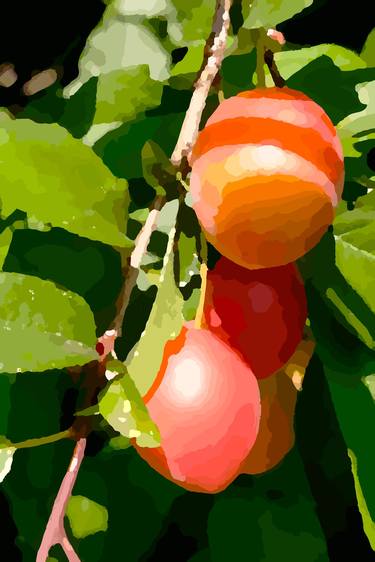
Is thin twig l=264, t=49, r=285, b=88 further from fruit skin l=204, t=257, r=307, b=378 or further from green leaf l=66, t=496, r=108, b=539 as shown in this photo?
green leaf l=66, t=496, r=108, b=539

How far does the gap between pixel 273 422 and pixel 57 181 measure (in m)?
0.26

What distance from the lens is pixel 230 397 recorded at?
0.58 metres

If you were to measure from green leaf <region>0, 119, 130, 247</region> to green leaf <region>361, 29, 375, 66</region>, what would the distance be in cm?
32

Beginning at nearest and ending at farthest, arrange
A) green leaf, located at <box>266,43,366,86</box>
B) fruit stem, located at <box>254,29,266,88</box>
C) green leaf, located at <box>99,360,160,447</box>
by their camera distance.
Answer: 1. green leaf, located at <box>99,360,160,447</box>
2. fruit stem, located at <box>254,29,266,88</box>
3. green leaf, located at <box>266,43,366,86</box>

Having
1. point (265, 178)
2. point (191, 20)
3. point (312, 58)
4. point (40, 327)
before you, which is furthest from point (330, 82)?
point (40, 327)

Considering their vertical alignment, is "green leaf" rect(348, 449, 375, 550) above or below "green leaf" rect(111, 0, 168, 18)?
below

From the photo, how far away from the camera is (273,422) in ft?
2.31

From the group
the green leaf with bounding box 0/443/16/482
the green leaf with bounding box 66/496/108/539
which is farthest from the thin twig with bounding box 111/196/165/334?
the green leaf with bounding box 66/496/108/539

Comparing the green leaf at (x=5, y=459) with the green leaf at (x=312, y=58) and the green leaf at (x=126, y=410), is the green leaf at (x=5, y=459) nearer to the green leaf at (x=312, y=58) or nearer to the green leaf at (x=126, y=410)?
the green leaf at (x=126, y=410)

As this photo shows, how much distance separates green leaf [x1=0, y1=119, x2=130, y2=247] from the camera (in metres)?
0.60

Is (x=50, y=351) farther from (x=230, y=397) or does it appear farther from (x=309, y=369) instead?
(x=309, y=369)

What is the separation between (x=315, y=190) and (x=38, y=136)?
0.20m

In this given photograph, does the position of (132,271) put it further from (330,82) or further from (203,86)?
(330,82)

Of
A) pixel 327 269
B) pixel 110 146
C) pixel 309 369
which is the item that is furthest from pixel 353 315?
pixel 110 146
